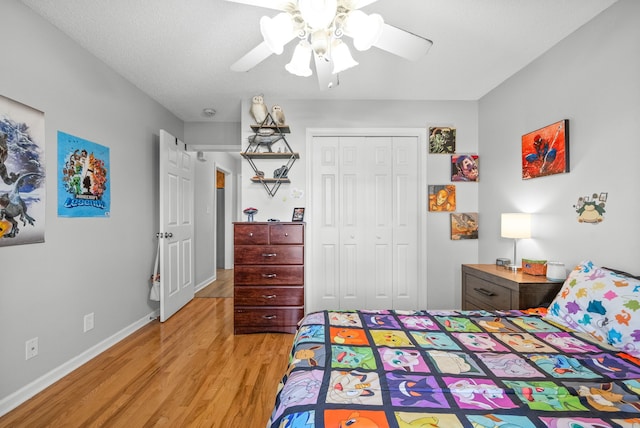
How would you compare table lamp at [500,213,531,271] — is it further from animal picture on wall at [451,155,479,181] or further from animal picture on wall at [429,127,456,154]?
animal picture on wall at [429,127,456,154]

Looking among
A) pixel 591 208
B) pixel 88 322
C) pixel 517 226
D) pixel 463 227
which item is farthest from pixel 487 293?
pixel 88 322

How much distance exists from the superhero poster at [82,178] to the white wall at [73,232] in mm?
60

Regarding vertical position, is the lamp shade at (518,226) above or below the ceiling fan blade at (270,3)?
below

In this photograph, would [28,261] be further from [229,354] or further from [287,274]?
[287,274]

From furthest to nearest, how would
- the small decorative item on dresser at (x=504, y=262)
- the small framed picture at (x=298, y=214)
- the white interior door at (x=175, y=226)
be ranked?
the small framed picture at (x=298, y=214), the white interior door at (x=175, y=226), the small decorative item on dresser at (x=504, y=262)

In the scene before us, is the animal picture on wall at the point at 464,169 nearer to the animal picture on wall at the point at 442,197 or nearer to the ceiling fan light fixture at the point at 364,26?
the animal picture on wall at the point at 442,197

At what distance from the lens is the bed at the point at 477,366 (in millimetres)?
858

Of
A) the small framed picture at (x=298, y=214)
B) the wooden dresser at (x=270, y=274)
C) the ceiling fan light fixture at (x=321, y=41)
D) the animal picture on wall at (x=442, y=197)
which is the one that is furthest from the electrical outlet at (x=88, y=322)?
the animal picture on wall at (x=442, y=197)

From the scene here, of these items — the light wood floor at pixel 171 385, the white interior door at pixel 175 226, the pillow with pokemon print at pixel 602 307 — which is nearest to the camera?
the pillow with pokemon print at pixel 602 307

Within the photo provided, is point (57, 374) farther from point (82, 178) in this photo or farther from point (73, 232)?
point (82, 178)

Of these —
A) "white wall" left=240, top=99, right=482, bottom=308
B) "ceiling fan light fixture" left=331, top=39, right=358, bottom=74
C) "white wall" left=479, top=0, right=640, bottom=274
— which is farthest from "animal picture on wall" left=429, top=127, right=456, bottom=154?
"ceiling fan light fixture" left=331, top=39, right=358, bottom=74

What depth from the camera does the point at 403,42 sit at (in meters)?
1.48

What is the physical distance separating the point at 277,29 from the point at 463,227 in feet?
9.67

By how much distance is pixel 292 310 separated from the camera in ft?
9.66
